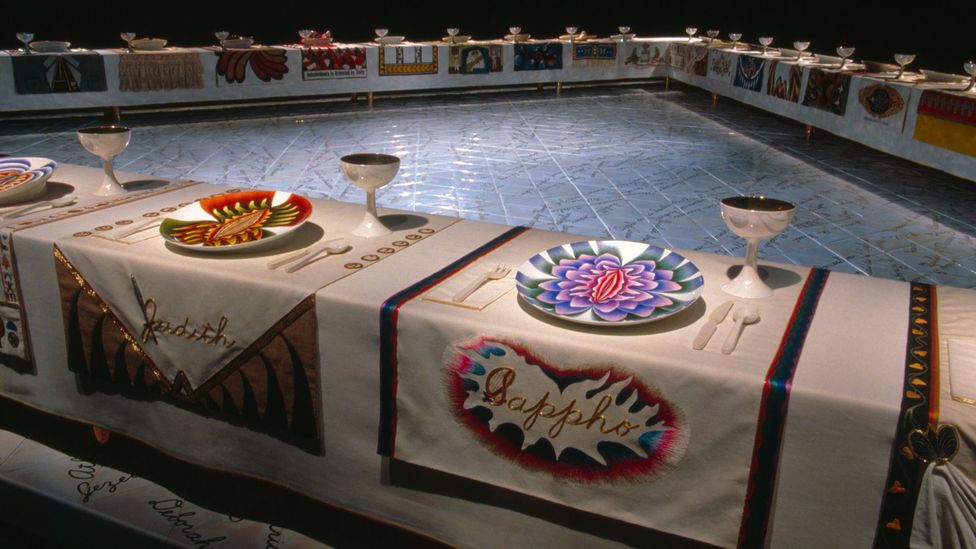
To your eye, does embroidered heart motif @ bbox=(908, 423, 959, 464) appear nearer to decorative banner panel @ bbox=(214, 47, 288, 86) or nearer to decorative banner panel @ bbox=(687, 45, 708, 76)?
decorative banner panel @ bbox=(214, 47, 288, 86)

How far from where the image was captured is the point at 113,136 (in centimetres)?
153

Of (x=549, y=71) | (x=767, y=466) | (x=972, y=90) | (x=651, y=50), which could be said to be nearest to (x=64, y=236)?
(x=767, y=466)

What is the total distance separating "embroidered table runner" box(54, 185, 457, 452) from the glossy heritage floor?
2247 millimetres

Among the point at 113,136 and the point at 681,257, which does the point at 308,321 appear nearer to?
the point at 681,257

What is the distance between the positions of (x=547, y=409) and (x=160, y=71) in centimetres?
548

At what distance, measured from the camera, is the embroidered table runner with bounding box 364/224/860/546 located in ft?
2.89

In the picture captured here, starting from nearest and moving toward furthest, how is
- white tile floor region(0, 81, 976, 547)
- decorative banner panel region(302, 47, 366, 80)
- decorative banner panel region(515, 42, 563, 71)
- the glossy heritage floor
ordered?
white tile floor region(0, 81, 976, 547), the glossy heritage floor, decorative banner panel region(302, 47, 366, 80), decorative banner panel region(515, 42, 563, 71)

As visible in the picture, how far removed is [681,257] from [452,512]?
1.60ft

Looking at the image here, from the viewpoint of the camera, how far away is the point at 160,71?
18.3 ft

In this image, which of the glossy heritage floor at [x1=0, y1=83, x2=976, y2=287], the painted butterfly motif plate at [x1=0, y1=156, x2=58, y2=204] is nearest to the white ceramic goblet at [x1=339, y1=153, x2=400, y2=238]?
the painted butterfly motif plate at [x1=0, y1=156, x2=58, y2=204]

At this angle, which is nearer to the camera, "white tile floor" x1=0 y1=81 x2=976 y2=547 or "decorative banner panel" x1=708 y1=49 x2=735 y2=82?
"white tile floor" x1=0 y1=81 x2=976 y2=547

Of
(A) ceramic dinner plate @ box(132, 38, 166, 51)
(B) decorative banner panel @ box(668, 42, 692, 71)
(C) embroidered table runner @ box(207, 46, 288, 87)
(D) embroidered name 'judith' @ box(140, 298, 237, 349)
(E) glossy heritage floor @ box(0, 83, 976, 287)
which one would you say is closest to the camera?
(D) embroidered name 'judith' @ box(140, 298, 237, 349)

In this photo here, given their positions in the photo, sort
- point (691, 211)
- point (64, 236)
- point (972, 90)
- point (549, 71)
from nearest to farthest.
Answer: point (64, 236), point (691, 211), point (972, 90), point (549, 71)

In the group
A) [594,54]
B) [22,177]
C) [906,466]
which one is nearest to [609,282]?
[906,466]
